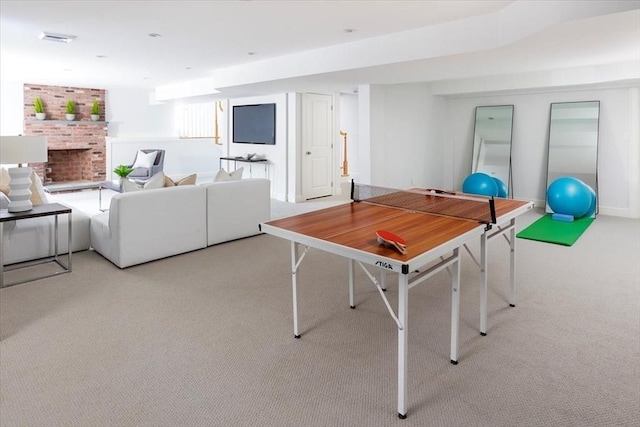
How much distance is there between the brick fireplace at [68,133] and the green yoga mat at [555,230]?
30.0 feet

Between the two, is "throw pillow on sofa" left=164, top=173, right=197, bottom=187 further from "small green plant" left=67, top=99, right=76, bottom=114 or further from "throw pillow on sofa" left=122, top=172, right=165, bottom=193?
"small green plant" left=67, top=99, right=76, bottom=114

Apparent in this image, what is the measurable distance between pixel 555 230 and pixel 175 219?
4.77m

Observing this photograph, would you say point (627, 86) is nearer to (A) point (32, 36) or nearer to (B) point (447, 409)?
(B) point (447, 409)

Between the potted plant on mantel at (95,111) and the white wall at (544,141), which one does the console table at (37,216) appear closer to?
the potted plant on mantel at (95,111)

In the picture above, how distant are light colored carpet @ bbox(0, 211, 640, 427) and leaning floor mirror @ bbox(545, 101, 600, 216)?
2.94 m

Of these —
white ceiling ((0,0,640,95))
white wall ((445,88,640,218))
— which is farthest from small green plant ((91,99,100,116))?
white wall ((445,88,640,218))

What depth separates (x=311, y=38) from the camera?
4957 mm

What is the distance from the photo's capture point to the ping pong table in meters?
1.99

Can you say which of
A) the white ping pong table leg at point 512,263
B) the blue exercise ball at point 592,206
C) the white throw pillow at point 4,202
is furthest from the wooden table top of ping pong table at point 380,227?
the blue exercise ball at point 592,206

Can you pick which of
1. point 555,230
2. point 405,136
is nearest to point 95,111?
point 405,136

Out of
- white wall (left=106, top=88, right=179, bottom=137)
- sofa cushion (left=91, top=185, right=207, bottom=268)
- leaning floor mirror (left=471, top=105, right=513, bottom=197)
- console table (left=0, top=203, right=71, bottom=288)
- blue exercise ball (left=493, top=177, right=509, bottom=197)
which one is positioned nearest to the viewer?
console table (left=0, top=203, right=71, bottom=288)

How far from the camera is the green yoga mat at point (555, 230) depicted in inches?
204

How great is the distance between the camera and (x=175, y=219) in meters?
4.44

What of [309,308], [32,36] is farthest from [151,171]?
[309,308]
